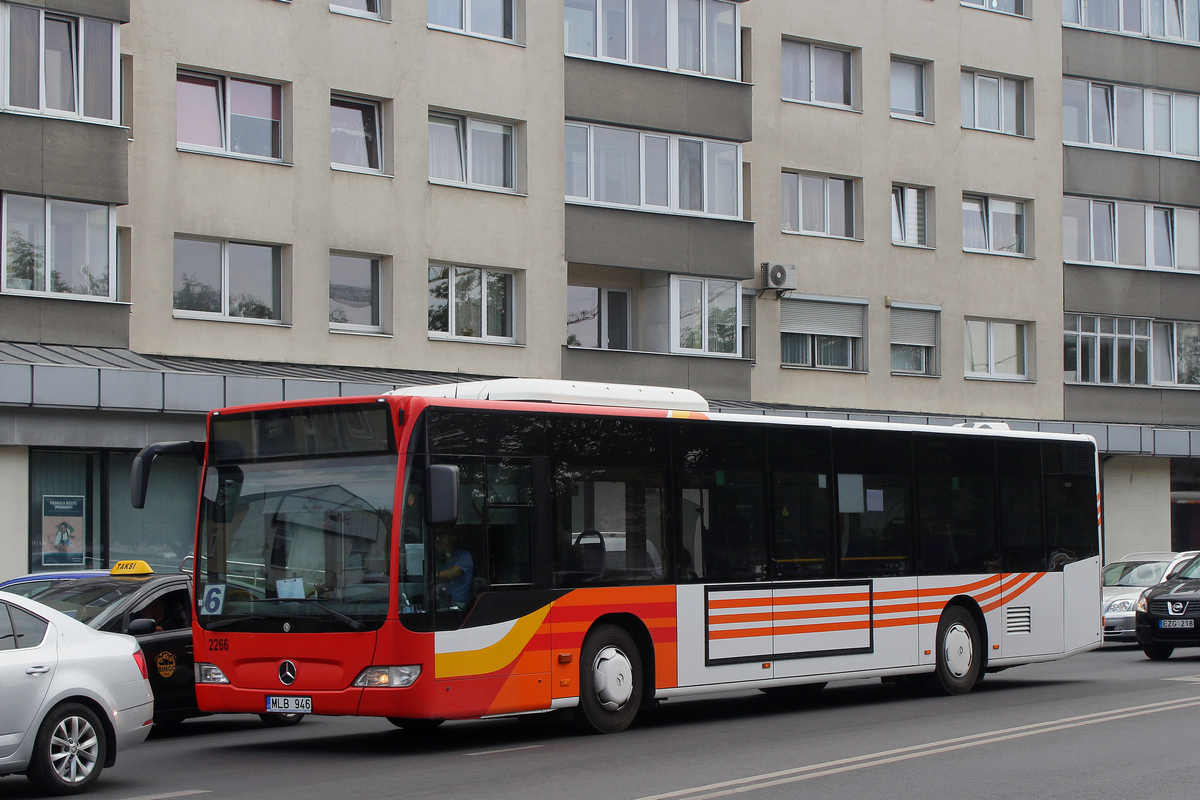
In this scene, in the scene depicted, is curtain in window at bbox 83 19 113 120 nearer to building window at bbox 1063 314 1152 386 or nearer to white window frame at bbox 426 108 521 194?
white window frame at bbox 426 108 521 194

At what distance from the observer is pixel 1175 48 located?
39.4m

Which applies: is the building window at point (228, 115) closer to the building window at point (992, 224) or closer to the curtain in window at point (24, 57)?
the curtain in window at point (24, 57)

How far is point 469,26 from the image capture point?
2777 cm

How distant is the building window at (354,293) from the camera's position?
1035 inches

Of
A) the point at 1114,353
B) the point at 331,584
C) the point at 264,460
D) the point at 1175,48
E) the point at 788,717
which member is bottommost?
the point at 788,717

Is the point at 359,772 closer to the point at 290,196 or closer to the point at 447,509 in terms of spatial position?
the point at 447,509

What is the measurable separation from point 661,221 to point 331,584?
18.6 m

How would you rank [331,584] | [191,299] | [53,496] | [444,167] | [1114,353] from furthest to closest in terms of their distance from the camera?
[1114,353]
[444,167]
[191,299]
[53,496]
[331,584]

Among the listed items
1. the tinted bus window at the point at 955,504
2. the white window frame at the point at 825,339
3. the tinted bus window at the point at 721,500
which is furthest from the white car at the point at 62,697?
the white window frame at the point at 825,339

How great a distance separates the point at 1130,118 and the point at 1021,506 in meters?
24.1

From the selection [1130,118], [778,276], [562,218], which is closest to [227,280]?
[562,218]

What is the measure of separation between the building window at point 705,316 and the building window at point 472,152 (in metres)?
4.03

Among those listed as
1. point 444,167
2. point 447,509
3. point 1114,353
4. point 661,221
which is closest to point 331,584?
point 447,509

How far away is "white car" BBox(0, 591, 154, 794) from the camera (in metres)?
9.74
